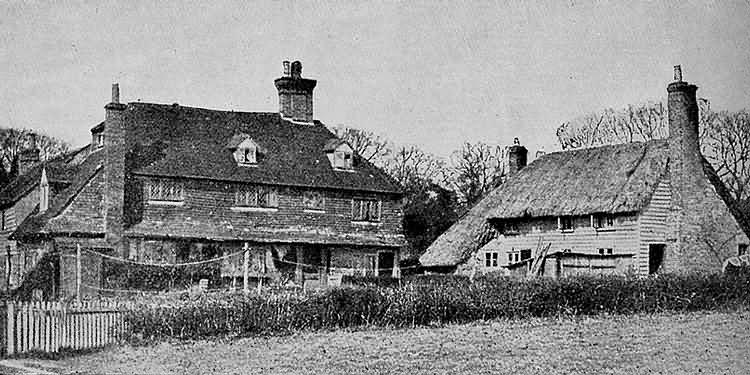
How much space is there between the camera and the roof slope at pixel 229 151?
31406mm

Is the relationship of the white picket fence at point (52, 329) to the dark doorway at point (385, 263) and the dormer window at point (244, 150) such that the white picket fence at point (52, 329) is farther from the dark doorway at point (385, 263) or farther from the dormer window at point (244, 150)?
the dark doorway at point (385, 263)

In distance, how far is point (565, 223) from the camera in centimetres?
3228

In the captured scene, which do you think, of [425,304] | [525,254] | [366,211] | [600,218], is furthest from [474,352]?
[366,211]

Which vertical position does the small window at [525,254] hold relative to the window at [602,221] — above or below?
below

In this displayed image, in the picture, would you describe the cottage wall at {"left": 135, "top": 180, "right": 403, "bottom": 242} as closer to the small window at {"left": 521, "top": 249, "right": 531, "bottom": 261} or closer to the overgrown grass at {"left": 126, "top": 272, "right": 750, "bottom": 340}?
the small window at {"left": 521, "top": 249, "right": 531, "bottom": 261}

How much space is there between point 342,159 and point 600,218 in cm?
912

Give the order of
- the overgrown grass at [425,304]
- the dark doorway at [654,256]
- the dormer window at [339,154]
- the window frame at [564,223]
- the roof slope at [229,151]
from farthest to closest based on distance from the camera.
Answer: the dormer window at [339,154]
the window frame at [564,223]
the roof slope at [229,151]
the dark doorway at [654,256]
the overgrown grass at [425,304]

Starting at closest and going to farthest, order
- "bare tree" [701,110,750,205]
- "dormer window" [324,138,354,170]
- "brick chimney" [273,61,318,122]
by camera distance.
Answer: "bare tree" [701,110,750,205]
"dormer window" [324,138,354,170]
"brick chimney" [273,61,318,122]

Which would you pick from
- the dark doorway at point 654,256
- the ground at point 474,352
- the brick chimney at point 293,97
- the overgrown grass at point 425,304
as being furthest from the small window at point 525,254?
the ground at point 474,352

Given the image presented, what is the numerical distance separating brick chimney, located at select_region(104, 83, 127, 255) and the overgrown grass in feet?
36.6

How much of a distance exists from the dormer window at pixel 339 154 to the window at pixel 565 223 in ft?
24.6

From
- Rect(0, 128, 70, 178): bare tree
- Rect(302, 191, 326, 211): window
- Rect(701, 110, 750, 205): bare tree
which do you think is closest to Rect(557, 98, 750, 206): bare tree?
Rect(701, 110, 750, 205): bare tree

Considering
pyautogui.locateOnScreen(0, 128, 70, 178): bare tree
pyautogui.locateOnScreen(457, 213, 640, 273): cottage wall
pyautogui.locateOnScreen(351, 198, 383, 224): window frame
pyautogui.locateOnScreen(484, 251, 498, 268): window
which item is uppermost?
pyautogui.locateOnScreen(0, 128, 70, 178): bare tree

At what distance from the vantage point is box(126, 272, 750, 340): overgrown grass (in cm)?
1667
